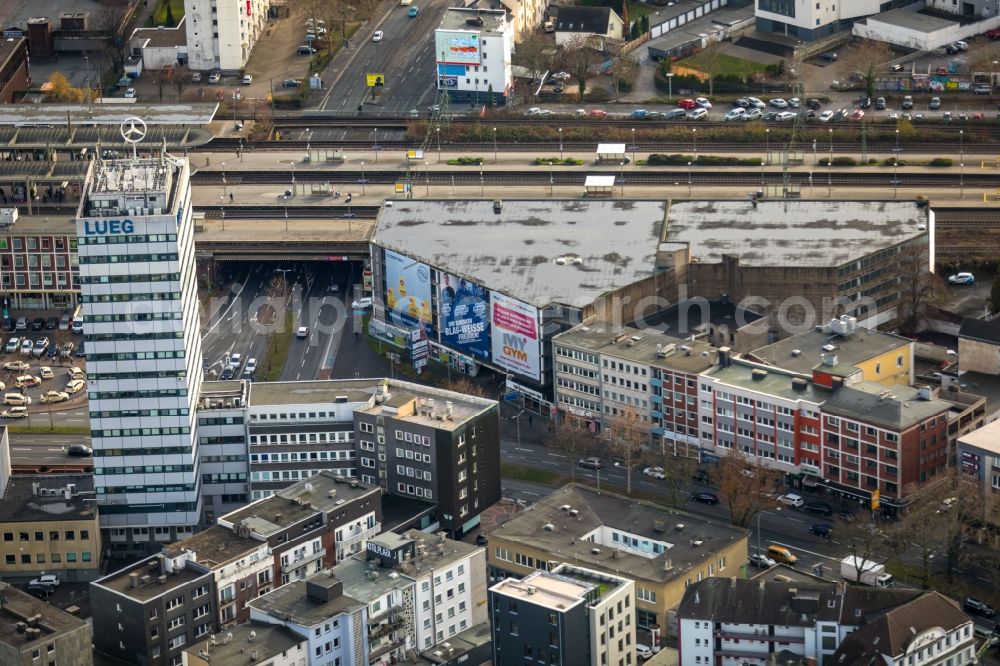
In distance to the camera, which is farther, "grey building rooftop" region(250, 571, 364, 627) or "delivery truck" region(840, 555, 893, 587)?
"delivery truck" region(840, 555, 893, 587)

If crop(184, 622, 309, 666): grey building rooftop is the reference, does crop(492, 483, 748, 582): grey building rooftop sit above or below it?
above

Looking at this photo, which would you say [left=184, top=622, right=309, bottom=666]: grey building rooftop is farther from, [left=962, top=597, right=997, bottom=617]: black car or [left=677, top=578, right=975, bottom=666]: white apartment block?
[left=962, top=597, right=997, bottom=617]: black car

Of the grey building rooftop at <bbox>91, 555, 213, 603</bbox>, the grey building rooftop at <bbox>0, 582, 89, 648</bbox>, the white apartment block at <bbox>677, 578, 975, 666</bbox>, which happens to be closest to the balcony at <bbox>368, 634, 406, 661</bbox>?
the grey building rooftop at <bbox>91, 555, 213, 603</bbox>

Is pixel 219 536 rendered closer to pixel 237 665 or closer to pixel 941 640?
pixel 237 665

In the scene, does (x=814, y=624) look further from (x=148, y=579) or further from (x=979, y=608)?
(x=148, y=579)

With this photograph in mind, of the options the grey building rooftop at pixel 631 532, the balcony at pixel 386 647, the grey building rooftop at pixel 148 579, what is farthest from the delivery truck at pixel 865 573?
the grey building rooftop at pixel 148 579

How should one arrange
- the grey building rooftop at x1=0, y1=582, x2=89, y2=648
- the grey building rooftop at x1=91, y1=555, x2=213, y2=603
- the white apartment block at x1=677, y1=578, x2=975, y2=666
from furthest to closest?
the grey building rooftop at x1=91, y1=555, x2=213, y2=603 < the grey building rooftop at x1=0, y1=582, x2=89, y2=648 < the white apartment block at x1=677, y1=578, x2=975, y2=666
